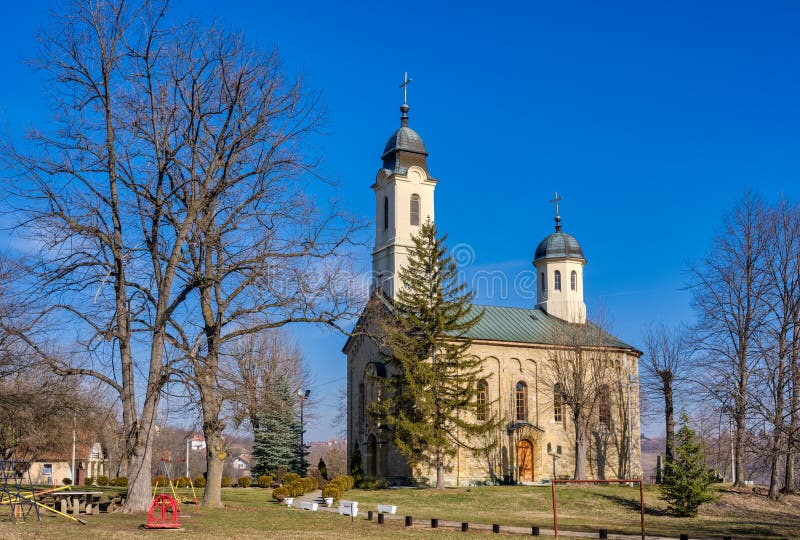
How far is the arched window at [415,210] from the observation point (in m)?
46.4

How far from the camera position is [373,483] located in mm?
39969

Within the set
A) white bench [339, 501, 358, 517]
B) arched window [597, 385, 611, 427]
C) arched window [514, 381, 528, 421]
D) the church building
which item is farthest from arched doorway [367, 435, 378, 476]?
white bench [339, 501, 358, 517]

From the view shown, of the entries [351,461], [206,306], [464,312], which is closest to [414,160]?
[464,312]

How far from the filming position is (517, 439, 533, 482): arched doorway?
1762 inches

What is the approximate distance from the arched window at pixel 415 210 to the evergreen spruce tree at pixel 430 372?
202 inches

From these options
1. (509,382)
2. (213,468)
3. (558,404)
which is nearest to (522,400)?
(509,382)

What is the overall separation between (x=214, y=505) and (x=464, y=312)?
18.7 metres

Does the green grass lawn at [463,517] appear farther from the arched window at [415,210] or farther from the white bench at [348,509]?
the arched window at [415,210]

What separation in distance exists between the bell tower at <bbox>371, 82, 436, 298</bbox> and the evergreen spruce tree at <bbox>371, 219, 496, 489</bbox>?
14.1 ft

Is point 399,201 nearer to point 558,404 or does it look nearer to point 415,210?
point 415,210

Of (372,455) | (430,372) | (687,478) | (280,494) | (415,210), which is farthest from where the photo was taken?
(415,210)

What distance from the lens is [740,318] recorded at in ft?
119

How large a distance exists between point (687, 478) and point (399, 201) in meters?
22.8

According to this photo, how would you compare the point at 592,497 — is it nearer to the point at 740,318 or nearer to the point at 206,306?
the point at 740,318
